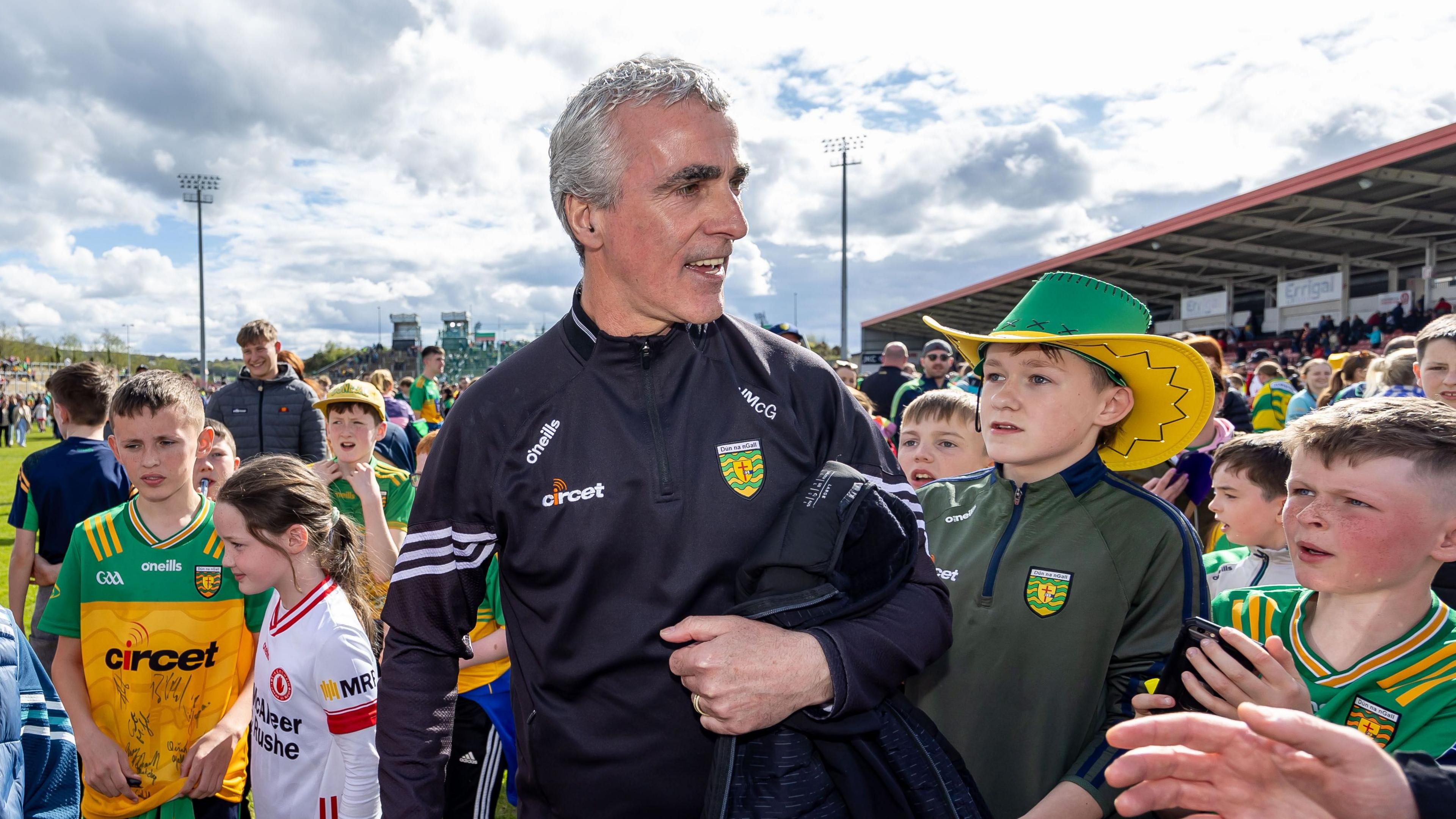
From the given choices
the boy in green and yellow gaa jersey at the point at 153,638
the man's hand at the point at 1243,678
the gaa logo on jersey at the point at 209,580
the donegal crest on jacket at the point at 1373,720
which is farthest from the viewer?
the gaa logo on jersey at the point at 209,580

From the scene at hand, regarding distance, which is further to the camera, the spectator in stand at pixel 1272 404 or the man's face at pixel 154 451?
the spectator in stand at pixel 1272 404

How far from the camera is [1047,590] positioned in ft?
6.21

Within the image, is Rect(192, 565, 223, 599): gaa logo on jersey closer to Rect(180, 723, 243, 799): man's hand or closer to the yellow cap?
Rect(180, 723, 243, 799): man's hand

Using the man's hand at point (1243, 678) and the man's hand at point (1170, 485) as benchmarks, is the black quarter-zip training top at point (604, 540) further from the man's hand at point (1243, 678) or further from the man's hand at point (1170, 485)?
the man's hand at point (1170, 485)

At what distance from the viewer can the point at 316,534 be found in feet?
9.39

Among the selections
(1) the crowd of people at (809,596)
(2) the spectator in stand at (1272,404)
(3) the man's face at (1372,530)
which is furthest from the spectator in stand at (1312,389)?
(3) the man's face at (1372,530)

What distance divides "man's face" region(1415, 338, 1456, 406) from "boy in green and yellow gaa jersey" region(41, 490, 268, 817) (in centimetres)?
517

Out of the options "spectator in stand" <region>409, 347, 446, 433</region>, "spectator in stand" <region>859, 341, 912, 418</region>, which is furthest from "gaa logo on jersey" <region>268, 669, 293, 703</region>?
"spectator in stand" <region>409, 347, 446, 433</region>

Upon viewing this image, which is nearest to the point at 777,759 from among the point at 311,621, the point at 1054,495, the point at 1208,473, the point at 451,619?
the point at 451,619

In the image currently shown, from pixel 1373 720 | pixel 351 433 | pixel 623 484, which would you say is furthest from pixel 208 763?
pixel 1373 720

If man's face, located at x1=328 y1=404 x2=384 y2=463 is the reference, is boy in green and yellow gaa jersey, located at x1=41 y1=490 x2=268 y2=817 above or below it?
below

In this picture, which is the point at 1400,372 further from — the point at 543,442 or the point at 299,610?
the point at 299,610

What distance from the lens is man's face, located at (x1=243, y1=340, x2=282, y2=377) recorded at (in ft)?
19.2

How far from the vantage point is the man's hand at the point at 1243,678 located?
138cm
